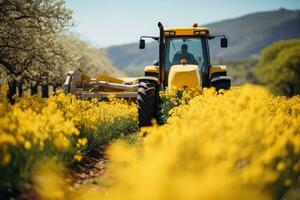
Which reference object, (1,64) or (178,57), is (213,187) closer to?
(178,57)

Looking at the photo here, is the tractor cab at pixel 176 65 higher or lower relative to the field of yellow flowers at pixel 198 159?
higher

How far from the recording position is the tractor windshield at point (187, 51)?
12984 millimetres

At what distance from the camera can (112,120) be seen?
452 inches

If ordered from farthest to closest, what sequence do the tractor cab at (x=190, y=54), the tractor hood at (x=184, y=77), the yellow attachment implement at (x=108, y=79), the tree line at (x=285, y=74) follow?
the tree line at (x=285, y=74), the yellow attachment implement at (x=108, y=79), the tractor cab at (x=190, y=54), the tractor hood at (x=184, y=77)

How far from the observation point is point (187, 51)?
516 inches

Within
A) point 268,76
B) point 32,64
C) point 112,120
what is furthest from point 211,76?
point 268,76

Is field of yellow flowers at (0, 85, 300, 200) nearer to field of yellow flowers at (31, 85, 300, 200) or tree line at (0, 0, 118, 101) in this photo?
field of yellow flowers at (31, 85, 300, 200)

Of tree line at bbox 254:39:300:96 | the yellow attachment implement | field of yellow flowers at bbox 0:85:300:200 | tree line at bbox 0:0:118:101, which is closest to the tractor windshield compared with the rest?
the yellow attachment implement

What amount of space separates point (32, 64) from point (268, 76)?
51927 millimetres

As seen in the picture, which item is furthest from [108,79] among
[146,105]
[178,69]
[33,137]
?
[33,137]

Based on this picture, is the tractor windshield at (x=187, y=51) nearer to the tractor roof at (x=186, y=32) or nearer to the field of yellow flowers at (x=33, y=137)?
the tractor roof at (x=186, y=32)

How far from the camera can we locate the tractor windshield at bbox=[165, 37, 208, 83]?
13.0m

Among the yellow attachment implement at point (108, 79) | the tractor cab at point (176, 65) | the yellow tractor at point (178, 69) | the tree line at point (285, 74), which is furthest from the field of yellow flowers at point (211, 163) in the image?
the tree line at point (285, 74)

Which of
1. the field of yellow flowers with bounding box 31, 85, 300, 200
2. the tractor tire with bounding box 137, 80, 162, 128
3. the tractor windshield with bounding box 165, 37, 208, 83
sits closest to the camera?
the field of yellow flowers with bounding box 31, 85, 300, 200
